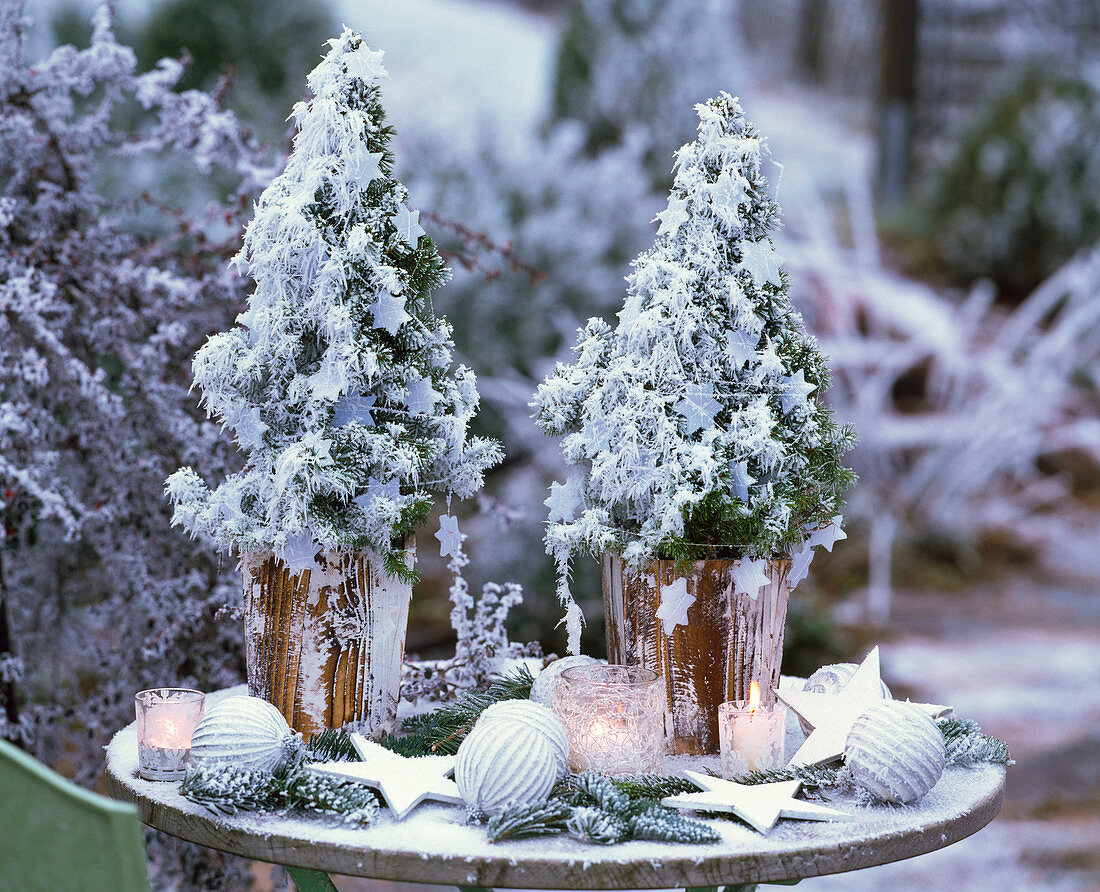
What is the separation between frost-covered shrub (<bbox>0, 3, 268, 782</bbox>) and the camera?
1874 mm

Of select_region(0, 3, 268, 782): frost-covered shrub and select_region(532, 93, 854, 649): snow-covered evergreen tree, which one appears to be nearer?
select_region(532, 93, 854, 649): snow-covered evergreen tree

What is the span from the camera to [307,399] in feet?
4.22

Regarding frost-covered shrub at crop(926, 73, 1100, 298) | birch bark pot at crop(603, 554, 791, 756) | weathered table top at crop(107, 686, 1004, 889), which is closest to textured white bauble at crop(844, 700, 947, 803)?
weathered table top at crop(107, 686, 1004, 889)

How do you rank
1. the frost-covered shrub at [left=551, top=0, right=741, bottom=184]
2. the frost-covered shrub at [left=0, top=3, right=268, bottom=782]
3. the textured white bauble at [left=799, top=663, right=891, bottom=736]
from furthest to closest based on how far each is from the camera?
the frost-covered shrub at [left=551, top=0, right=741, bottom=184] → the frost-covered shrub at [left=0, top=3, right=268, bottom=782] → the textured white bauble at [left=799, top=663, right=891, bottom=736]

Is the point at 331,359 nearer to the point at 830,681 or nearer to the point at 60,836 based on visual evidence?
the point at 60,836

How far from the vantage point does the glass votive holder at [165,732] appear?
3.92 ft

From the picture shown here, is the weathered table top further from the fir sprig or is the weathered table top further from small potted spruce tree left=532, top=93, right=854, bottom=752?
small potted spruce tree left=532, top=93, right=854, bottom=752

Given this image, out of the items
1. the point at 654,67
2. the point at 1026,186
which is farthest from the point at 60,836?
the point at 1026,186

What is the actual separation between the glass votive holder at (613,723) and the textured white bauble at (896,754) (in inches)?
8.2

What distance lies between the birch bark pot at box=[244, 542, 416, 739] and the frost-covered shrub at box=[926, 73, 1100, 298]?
5800mm

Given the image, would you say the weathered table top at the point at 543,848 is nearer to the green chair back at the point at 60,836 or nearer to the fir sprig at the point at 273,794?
the fir sprig at the point at 273,794

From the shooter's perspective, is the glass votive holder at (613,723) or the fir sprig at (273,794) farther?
the glass votive holder at (613,723)

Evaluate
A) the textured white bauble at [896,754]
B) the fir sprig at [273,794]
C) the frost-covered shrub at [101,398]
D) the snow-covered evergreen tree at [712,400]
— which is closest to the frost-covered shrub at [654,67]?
the frost-covered shrub at [101,398]

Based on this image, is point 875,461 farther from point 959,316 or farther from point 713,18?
point 713,18
